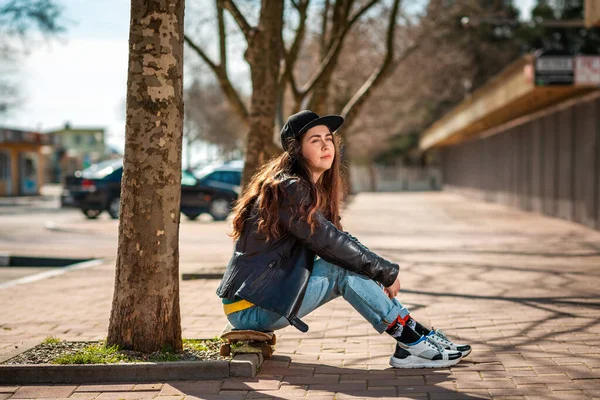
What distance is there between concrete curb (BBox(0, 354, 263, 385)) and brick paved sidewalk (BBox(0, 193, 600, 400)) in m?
0.08

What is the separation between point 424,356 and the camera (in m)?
4.98

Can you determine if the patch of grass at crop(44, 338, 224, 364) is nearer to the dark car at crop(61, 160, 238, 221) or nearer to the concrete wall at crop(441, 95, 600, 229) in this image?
the concrete wall at crop(441, 95, 600, 229)

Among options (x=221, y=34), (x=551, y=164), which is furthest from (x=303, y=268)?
(x=551, y=164)

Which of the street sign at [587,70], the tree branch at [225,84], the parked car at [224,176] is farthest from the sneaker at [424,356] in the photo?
the parked car at [224,176]

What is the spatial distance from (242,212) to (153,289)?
0.72m

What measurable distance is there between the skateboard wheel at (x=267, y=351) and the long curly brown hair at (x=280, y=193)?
0.71 m

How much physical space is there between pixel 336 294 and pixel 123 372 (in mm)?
1285

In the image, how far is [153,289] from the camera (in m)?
5.18

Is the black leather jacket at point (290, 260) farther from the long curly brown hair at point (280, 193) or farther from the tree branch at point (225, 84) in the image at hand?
the tree branch at point (225, 84)

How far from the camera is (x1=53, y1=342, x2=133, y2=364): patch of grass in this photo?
196 inches

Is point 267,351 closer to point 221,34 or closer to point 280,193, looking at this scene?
point 280,193

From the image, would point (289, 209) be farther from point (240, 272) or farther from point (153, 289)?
point (153, 289)

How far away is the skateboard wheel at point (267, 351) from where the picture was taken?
527 cm

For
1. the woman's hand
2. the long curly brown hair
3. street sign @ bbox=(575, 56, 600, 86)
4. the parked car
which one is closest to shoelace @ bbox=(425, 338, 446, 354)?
the woman's hand
